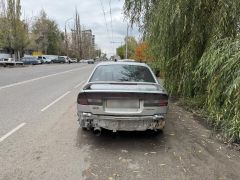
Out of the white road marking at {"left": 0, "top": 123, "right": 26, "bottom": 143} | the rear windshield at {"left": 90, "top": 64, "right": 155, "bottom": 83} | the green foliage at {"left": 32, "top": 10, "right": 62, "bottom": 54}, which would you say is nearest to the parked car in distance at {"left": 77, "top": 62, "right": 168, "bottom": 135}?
the rear windshield at {"left": 90, "top": 64, "right": 155, "bottom": 83}

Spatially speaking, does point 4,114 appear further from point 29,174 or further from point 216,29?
point 216,29

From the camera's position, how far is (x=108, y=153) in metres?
6.06

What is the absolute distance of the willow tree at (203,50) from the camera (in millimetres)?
7000

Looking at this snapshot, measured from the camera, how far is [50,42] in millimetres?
98750

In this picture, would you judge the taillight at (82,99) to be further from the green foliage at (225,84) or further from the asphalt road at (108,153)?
the green foliage at (225,84)

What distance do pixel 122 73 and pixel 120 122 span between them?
169 centimetres

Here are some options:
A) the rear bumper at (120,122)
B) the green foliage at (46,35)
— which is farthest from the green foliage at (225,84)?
the green foliage at (46,35)

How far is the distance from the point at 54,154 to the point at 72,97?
310 inches

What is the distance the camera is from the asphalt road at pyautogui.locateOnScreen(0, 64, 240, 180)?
16.6ft

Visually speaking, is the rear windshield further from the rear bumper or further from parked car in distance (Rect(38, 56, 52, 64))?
parked car in distance (Rect(38, 56, 52, 64))

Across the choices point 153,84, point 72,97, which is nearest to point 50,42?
point 72,97

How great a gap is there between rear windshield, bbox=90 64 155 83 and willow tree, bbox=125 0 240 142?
131 cm

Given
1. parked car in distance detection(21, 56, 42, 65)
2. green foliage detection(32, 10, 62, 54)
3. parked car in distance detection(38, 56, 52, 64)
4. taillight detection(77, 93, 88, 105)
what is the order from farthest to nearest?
green foliage detection(32, 10, 62, 54) → parked car in distance detection(38, 56, 52, 64) → parked car in distance detection(21, 56, 42, 65) → taillight detection(77, 93, 88, 105)

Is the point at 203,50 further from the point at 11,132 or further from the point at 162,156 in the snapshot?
the point at 11,132
